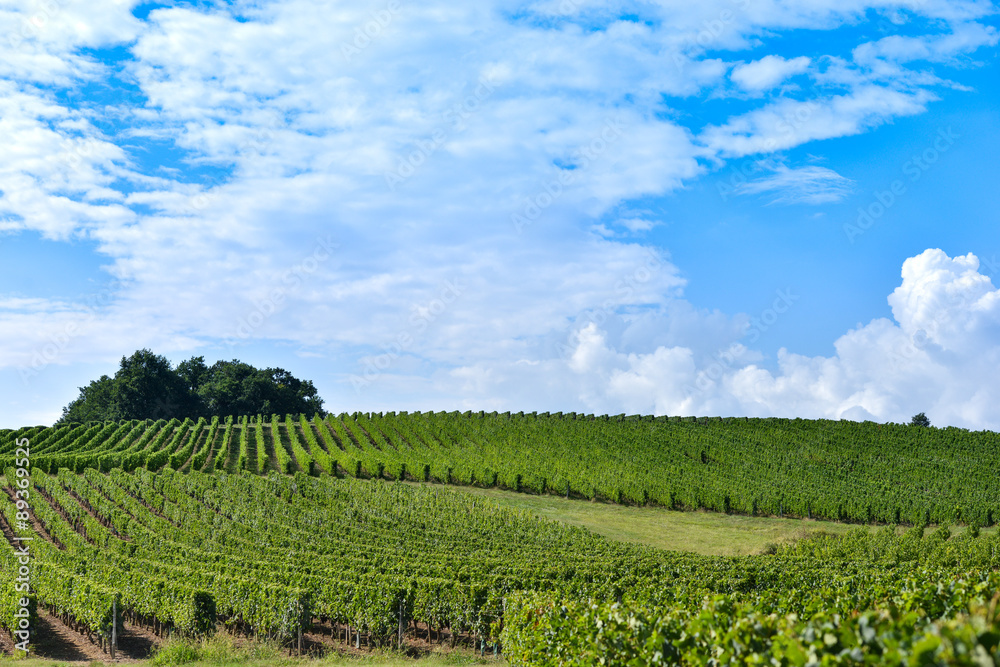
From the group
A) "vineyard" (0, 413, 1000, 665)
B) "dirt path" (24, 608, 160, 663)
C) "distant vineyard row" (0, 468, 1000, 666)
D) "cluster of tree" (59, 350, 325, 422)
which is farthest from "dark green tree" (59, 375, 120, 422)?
"dirt path" (24, 608, 160, 663)

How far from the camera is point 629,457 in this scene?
6300 cm

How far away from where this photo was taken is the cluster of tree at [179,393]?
106 m

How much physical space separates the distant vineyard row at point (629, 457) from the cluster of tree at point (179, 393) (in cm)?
1816

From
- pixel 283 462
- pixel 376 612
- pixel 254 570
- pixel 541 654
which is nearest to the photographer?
pixel 541 654

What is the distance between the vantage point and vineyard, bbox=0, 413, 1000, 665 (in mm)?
8602

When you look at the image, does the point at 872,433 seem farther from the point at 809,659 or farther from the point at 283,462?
the point at 809,659

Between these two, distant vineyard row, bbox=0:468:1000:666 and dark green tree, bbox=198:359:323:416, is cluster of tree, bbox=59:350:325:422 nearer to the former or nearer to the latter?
dark green tree, bbox=198:359:323:416

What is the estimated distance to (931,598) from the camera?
29.2ft

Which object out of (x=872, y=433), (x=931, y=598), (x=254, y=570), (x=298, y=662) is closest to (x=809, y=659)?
(x=931, y=598)

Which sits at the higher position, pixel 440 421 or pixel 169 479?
pixel 440 421

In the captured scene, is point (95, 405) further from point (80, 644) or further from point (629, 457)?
point (80, 644)

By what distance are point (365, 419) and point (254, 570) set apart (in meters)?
64.4

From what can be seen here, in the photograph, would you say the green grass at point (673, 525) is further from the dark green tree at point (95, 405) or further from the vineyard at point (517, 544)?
the dark green tree at point (95, 405)

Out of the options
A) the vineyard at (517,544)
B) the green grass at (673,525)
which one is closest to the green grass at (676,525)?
the green grass at (673,525)
